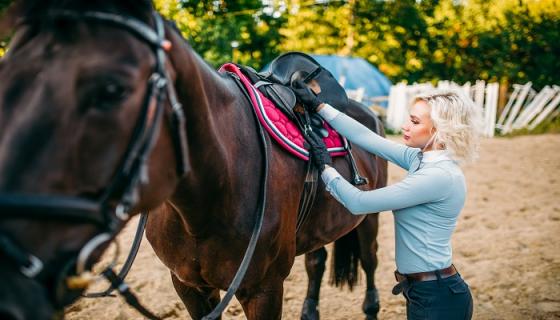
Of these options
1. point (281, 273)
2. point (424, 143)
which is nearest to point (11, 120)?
point (281, 273)

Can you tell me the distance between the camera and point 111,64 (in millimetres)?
1146

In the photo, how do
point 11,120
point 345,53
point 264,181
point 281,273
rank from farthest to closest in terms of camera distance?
1. point 345,53
2. point 281,273
3. point 264,181
4. point 11,120

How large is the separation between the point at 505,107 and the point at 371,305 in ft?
49.6

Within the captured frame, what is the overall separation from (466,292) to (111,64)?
201 centimetres

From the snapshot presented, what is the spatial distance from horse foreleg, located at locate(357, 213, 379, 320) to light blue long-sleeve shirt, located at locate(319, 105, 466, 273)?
56.4 inches

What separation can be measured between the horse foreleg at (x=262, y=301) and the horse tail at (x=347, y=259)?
70.9 inches

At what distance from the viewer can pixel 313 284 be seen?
12.5 feet

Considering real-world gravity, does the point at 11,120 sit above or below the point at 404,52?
above

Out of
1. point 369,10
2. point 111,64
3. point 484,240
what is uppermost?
point 111,64

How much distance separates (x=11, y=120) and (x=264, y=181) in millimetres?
Answer: 1072

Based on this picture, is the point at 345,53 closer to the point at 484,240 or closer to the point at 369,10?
the point at 369,10

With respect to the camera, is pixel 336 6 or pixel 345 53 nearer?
pixel 336 6

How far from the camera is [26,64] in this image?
110 centimetres

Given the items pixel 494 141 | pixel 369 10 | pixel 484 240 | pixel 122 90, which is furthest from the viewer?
pixel 369 10
